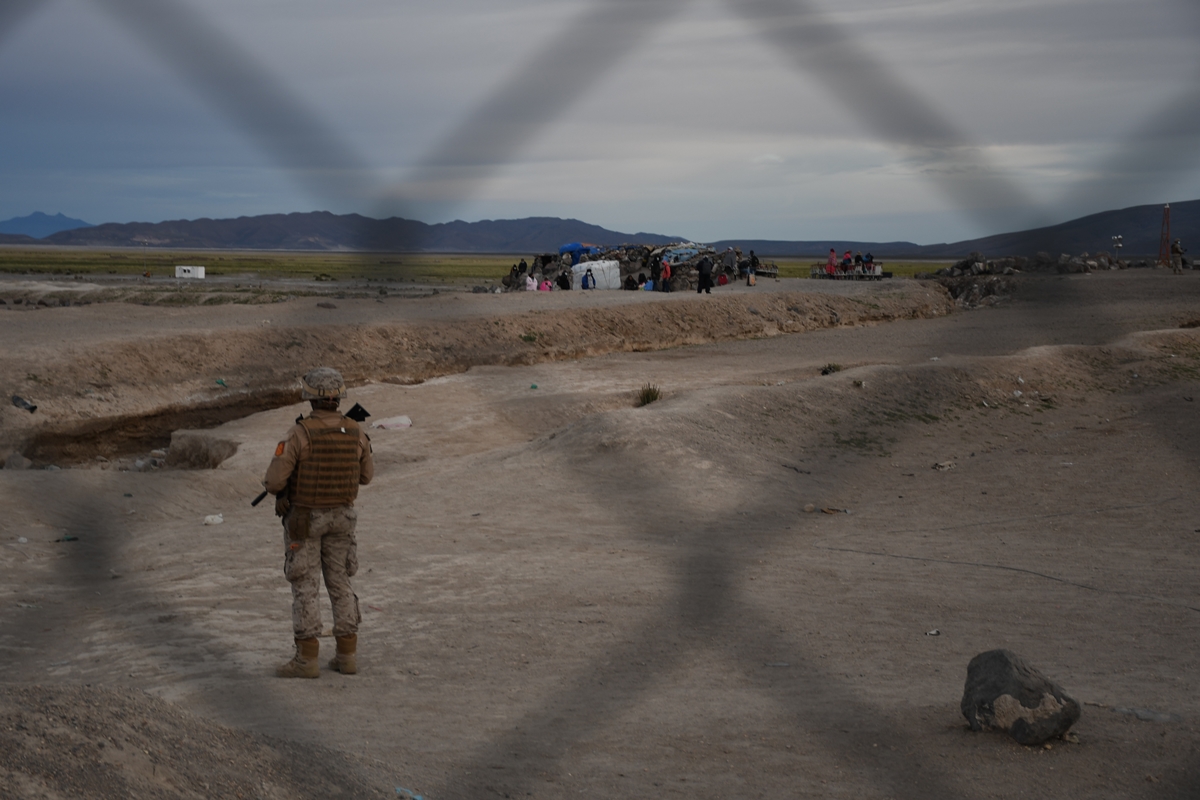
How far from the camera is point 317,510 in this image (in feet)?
19.0

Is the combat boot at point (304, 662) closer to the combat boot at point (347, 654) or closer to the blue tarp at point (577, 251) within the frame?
the combat boot at point (347, 654)

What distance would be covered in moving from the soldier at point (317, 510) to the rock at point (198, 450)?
28.4 feet

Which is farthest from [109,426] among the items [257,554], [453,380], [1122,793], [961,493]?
[1122,793]

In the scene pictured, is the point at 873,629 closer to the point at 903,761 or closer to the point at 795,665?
the point at 795,665

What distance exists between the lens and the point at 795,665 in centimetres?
613

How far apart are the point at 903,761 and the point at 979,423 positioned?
11.7 metres

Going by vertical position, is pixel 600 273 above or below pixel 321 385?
above

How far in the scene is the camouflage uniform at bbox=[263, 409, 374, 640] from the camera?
573 centimetres

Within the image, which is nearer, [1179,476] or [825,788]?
[825,788]

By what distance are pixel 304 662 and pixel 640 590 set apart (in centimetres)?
281

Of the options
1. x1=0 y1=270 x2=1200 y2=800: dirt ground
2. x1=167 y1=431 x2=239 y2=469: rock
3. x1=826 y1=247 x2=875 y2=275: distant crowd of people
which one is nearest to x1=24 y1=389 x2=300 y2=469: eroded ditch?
x1=167 y1=431 x2=239 y2=469: rock

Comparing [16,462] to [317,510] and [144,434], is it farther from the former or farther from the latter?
[317,510]

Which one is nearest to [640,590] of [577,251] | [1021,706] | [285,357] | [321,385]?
[321,385]

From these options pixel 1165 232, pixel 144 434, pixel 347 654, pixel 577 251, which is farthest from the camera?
pixel 577 251
